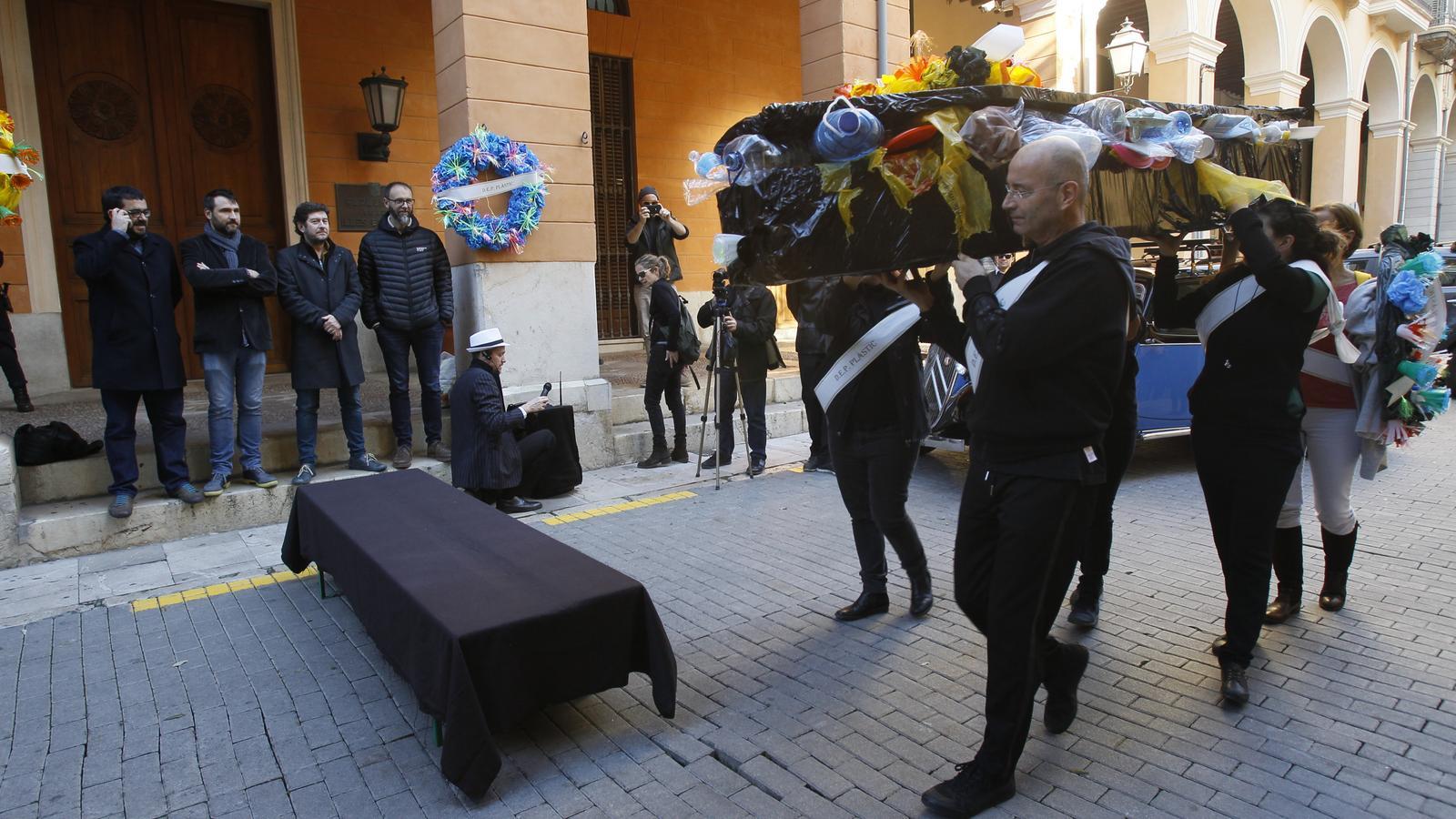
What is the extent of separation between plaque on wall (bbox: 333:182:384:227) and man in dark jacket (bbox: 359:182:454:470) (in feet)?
11.0

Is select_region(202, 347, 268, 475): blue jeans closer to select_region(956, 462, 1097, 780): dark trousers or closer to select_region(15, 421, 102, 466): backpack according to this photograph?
select_region(15, 421, 102, 466): backpack

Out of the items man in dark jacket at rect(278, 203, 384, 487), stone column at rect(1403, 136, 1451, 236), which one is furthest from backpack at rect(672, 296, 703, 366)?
stone column at rect(1403, 136, 1451, 236)

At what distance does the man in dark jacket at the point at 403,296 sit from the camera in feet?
23.6

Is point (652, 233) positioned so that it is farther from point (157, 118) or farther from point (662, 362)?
point (157, 118)

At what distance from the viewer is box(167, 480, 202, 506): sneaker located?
6180 millimetres

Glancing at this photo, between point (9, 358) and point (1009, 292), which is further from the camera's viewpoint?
point (9, 358)

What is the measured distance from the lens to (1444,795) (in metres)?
2.90

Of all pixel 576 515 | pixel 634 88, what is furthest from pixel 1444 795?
pixel 634 88

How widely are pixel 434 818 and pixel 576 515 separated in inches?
151

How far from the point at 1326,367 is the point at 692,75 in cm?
1084

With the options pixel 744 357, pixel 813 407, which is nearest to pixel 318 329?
pixel 744 357

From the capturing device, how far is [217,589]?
5246 millimetres

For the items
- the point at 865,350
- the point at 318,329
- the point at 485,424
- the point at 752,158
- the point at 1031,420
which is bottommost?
the point at 485,424

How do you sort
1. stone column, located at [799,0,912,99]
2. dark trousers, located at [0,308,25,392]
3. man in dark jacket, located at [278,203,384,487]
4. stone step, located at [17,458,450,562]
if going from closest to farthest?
stone step, located at [17,458,450,562]
man in dark jacket, located at [278,203,384,487]
dark trousers, located at [0,308,25,392]
stone column, located at [799,0,912,99]
